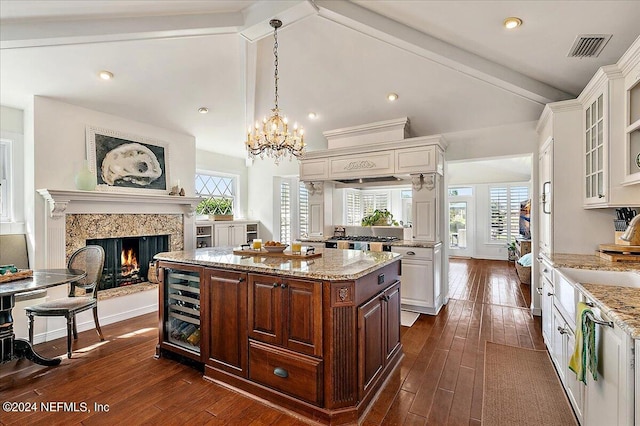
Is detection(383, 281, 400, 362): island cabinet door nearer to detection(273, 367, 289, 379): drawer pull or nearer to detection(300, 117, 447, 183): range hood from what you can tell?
detection(273, 367, 289, 379): drawer pull

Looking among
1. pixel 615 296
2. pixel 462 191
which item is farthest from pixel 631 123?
pixel 462 191

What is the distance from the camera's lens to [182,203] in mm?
4879

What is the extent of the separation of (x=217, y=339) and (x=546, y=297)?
3025 millimetres

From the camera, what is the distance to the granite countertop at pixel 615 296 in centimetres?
130

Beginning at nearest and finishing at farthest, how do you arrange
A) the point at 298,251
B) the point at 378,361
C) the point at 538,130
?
1. the point at 378,361
2. the point at 298,251
3. the point at 538,130

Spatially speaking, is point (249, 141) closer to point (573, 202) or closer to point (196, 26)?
point (196, 26)

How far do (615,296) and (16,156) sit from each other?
18.2 feet

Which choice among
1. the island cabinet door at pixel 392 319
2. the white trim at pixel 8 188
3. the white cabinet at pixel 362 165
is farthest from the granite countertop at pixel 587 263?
the white trim at pixel 8 188

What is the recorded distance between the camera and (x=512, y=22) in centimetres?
252

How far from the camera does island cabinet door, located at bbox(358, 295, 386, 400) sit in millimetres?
2193

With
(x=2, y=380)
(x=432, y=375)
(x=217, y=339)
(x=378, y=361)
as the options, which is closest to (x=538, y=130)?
(x=432, y=375)

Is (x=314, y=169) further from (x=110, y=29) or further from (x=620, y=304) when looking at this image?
(x=620, y=304)

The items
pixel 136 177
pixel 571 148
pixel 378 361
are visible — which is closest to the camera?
pixel 378 361

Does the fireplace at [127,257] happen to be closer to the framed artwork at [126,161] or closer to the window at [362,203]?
the framed artwork at [126,161]
